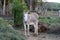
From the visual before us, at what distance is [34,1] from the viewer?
75.9ft

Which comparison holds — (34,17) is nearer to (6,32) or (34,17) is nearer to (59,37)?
(59,37)

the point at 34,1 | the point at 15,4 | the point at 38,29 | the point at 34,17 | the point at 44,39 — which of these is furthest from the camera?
the point at 34,1

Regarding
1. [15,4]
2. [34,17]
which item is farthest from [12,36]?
[15,4]

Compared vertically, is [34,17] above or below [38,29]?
above

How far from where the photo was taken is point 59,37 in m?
12.4

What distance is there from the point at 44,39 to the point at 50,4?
14.1 metres

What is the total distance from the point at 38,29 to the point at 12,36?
6815 mm

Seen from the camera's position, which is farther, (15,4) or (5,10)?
(5,10)

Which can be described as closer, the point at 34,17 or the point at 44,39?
the point at 44,39

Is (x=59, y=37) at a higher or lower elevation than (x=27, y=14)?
lower

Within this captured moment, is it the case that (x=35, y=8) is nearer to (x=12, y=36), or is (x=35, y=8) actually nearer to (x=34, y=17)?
(x=34, y=17)

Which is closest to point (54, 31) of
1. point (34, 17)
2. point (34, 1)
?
point (34, 17)

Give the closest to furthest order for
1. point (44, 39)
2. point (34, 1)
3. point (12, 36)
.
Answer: point (12, 36), point (44, 39), point (34, 1)

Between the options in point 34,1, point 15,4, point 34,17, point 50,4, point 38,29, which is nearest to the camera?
point 34,17
